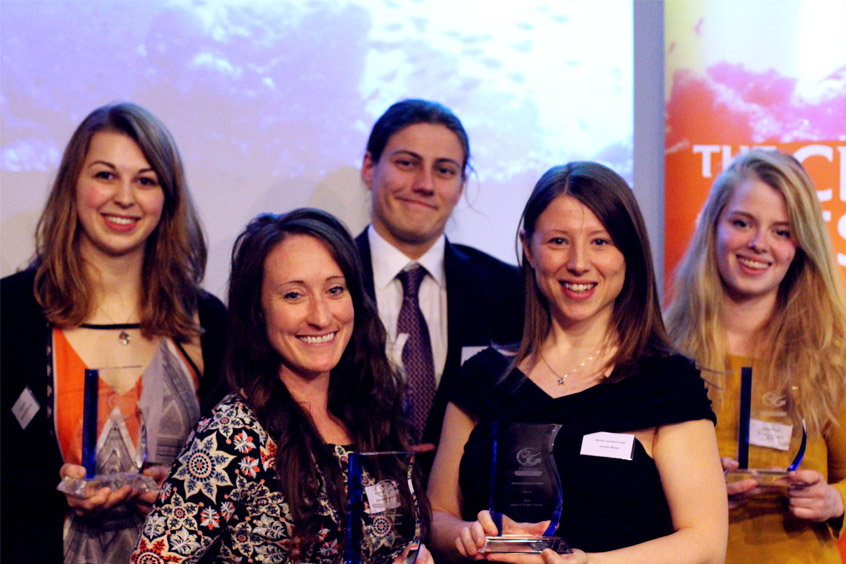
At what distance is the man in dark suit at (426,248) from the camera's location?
3.38m

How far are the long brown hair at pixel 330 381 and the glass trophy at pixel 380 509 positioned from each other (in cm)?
22

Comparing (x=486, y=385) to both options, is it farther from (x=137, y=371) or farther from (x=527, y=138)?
(x=527, y=138)

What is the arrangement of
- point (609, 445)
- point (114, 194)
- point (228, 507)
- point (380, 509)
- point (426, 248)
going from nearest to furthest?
1. point (380, 509)
2. point (228, 507)
3. point (609, 445)
4. point (114, 194)
5. point (426, 248)

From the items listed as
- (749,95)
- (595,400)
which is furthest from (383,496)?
(749,95)

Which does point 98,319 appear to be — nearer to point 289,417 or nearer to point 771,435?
point 289,417

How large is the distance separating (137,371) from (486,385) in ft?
3.48

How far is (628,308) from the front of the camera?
2.49m

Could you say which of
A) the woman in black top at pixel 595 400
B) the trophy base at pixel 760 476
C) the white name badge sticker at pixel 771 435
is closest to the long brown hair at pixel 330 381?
the woman in black top at pixel 595 400

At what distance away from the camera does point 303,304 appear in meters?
2.26

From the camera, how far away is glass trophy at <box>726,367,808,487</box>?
258cm

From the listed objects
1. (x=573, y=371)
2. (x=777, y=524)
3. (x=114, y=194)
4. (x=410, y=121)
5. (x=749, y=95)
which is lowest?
(x=777, y=524)

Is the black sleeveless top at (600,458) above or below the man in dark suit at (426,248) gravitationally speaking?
below

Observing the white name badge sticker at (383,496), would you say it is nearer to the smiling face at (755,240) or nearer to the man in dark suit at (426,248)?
the man in dark suit at (426,248)

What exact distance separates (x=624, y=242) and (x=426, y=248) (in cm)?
121
